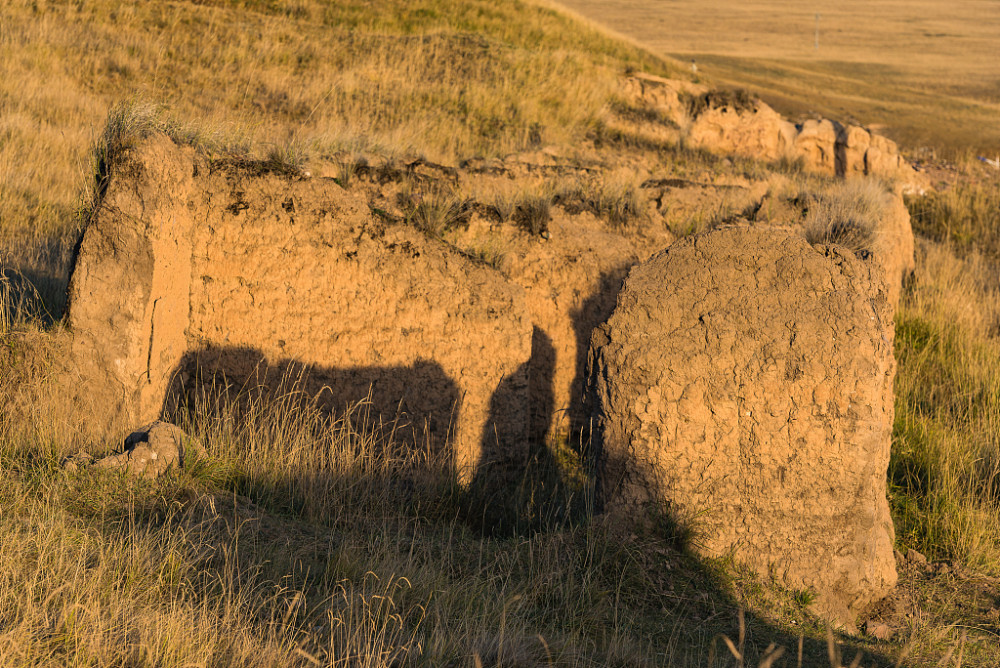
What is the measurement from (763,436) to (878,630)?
1118 millimetres

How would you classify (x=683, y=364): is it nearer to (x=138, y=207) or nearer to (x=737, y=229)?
(x=737, y=229)

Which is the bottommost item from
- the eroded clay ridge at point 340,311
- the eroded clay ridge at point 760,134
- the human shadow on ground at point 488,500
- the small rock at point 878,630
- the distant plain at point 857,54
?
the small rock at point 878,630

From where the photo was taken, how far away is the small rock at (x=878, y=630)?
4262 millimetres

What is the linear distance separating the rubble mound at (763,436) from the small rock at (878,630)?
0.34 ft

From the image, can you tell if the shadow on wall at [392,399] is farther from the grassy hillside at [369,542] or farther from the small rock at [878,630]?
the small rock at [878,630]

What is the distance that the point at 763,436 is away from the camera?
4359 mm

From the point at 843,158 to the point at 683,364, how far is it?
13028 millimetres

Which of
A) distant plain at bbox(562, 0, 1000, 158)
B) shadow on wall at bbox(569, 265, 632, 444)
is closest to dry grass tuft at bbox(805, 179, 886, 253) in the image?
shadow on wall at bbox(569, 265, 632, 444)

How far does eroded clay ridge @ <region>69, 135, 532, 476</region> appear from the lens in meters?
5.37

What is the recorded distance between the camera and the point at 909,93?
38719 millimetres

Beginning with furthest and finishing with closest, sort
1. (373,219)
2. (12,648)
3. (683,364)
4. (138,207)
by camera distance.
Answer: (373,219), (138,207), (683,364), (12,648)

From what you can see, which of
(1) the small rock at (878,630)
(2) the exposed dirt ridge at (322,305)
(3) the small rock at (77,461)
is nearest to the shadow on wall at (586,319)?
(2) the exposed dirt ridge at (322,305)

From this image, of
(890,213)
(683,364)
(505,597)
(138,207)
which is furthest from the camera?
(890,213)

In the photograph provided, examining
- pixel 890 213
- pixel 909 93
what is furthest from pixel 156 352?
pixel 909 93
